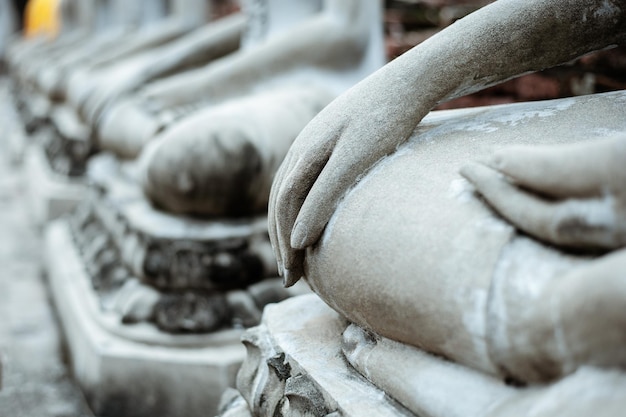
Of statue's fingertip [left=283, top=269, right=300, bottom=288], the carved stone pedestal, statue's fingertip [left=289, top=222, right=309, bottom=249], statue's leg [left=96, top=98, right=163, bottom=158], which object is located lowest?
statue's leg [left=96, top=98, right=163, bottom=158]

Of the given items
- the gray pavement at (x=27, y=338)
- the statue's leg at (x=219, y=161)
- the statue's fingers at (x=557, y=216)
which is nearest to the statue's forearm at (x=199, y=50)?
the gray pavement at (x=27, y=338)

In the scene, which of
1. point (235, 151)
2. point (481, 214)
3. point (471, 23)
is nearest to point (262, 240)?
point (235, 151)

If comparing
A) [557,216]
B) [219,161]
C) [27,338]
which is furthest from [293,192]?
[27,338]

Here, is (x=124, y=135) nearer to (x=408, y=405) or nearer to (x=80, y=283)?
(x=80, y=283)

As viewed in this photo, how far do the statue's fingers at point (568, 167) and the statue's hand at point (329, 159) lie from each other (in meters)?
0.21

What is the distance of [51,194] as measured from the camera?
9.48ft

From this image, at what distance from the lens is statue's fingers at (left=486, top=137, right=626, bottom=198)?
0.63 meters

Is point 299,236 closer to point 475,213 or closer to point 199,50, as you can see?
point 475,213

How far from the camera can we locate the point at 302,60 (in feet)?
6.48

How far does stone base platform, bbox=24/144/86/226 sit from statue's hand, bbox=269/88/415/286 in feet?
7.00

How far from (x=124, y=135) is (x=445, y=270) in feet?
5.85

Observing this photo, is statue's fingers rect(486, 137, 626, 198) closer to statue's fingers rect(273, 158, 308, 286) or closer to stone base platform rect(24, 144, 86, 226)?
statue's fingers rect(273, 158, 308, 286)

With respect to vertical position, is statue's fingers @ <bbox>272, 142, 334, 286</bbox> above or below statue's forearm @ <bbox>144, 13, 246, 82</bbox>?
above

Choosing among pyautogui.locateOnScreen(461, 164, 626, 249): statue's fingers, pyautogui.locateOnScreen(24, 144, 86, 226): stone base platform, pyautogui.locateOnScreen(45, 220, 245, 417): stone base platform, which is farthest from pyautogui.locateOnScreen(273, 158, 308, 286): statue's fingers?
pyautogui.locateOnScreen(24, 144, 86, 226): stone base platform
